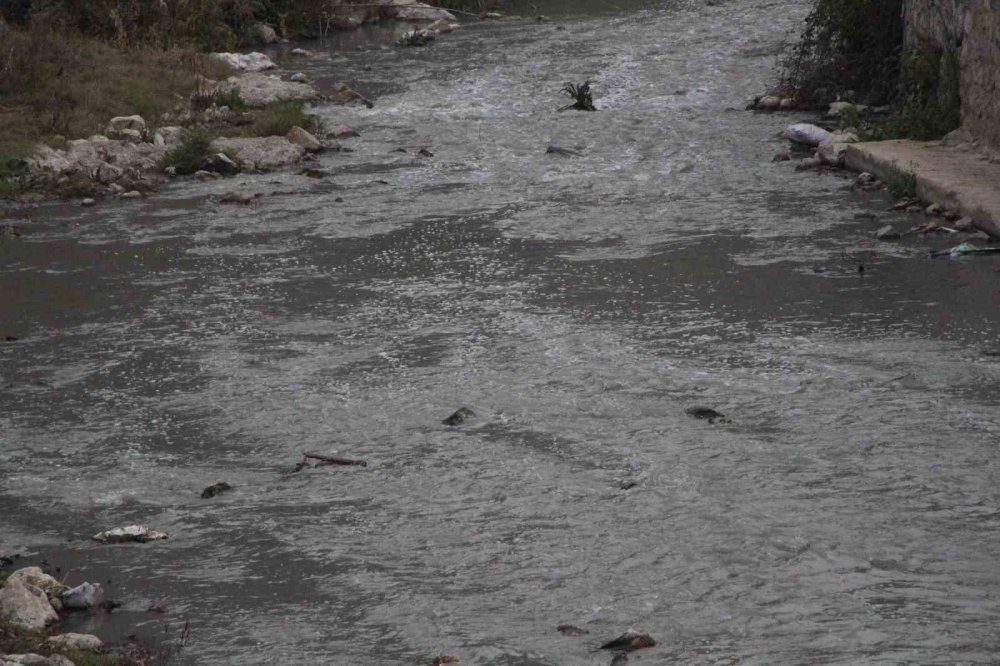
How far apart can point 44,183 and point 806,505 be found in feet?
29.3

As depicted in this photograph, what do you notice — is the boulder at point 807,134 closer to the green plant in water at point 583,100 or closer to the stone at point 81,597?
the green plant in water at point 583,100

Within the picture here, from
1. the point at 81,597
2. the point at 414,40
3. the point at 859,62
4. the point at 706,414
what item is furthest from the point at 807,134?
the point at 414,40

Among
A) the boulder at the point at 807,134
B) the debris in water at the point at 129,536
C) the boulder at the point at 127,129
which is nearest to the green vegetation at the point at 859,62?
the boulder at the point at 807,134

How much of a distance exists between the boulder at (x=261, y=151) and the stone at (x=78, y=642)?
30.2 feet

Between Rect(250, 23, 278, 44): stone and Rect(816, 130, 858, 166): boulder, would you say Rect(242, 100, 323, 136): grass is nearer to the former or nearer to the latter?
Rect(816, 130, 858, 166): boulder

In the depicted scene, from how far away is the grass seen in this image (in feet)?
46.7

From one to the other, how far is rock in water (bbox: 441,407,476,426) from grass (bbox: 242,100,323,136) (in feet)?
27.0

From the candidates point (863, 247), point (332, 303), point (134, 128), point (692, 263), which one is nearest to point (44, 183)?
point (134, 128)

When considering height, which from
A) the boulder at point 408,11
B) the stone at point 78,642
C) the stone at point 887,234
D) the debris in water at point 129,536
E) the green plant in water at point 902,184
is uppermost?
the boulder at point 408,11

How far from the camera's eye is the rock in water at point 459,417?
6.55 metres

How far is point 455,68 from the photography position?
758 inches

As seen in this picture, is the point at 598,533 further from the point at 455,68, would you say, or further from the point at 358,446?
the point at 455,68

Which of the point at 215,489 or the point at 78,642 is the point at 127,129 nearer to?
the point at 215,489

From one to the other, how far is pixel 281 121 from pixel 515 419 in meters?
8.48
